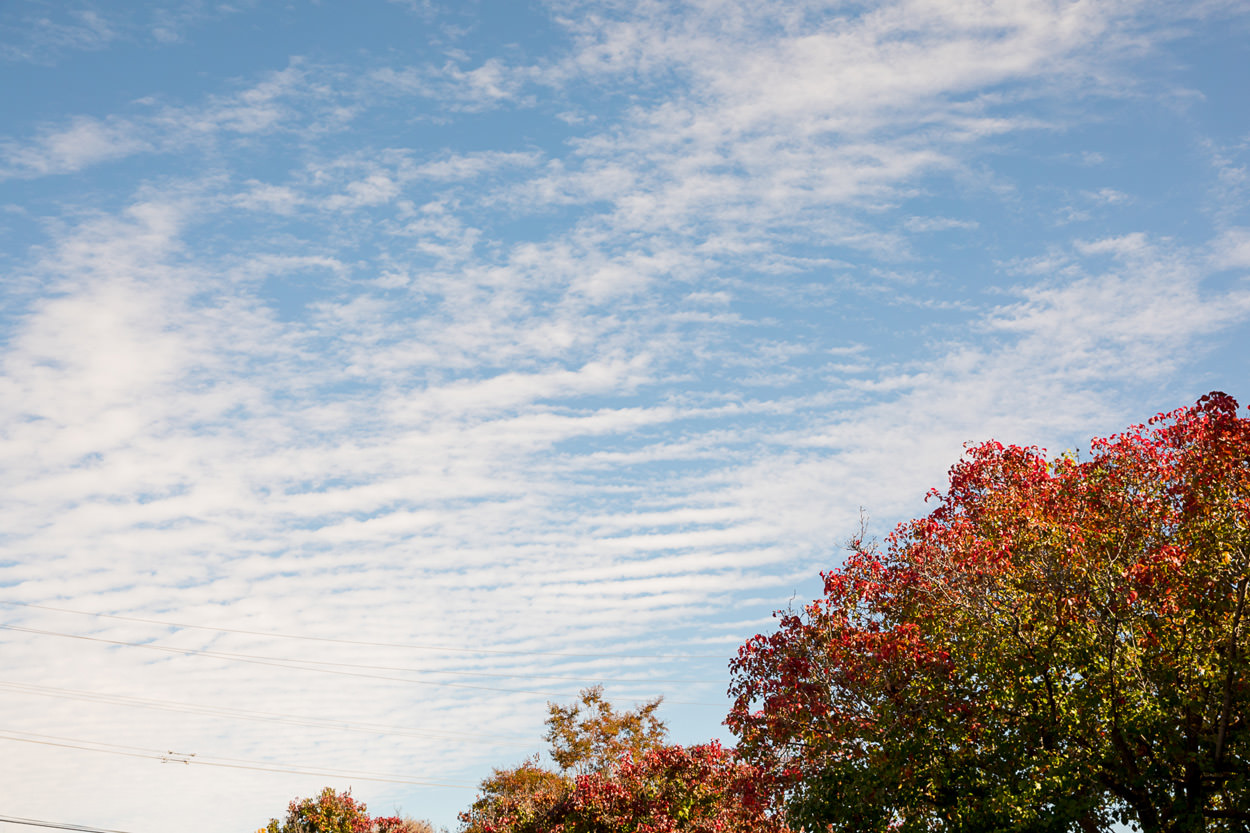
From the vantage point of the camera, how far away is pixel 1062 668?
16.9 meters

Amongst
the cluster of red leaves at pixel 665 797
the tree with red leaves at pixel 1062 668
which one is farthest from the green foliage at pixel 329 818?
the tree with red leaves at pixel 1062 668

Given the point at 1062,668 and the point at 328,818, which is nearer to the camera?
the point at 1062,668

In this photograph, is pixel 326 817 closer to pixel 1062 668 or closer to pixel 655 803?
pixel 655 803

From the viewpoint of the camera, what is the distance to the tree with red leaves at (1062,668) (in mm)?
16500

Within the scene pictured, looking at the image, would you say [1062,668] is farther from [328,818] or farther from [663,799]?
[328,818]

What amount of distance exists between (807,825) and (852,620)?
4.18 m

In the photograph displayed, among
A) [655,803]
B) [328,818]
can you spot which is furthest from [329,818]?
[655,803]

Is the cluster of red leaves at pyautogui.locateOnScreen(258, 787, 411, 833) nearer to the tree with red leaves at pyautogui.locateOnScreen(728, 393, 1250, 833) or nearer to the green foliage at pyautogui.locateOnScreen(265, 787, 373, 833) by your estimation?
the green foliage at pyautogui.locateOnScreen(265, 787, 373, 833)

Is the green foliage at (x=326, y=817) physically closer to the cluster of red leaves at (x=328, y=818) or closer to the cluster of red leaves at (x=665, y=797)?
the cluster of red leaves at (x=328, y=818)

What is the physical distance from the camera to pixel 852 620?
1986cm

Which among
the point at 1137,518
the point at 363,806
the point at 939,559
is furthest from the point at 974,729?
the point at 363,806

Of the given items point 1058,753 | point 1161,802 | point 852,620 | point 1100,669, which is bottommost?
point 1161,802

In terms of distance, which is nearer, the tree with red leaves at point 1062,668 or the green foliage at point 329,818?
the tree with red leaves at point 1062,668

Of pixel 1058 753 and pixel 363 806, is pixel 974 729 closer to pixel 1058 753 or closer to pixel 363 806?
pixel 1058 753
